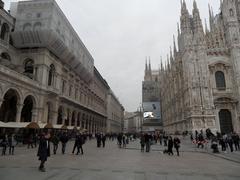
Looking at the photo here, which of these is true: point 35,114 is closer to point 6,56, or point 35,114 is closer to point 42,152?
point 6,56

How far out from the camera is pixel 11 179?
20.6 feet

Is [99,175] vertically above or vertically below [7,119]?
below

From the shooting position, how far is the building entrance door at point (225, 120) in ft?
113

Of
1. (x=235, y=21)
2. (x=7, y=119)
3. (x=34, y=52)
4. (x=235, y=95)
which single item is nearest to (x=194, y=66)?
(x=235, y=95)

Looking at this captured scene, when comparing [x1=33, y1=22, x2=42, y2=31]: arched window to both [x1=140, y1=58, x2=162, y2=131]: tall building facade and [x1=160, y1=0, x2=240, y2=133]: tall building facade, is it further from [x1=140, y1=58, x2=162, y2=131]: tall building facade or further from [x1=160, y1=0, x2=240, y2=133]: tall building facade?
[x1=140, y1=58, x2=162, y2=131]: tall building facade

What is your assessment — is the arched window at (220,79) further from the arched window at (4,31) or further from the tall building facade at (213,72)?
the arched window at (4,31)

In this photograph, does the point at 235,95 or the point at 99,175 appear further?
the point at 235,95

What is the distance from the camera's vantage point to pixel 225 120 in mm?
35031

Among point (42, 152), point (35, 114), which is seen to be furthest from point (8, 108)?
point (42, 152)

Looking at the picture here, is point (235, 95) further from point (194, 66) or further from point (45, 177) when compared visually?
point (45, 177)

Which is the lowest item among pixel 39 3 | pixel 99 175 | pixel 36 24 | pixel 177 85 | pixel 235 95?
pixel 99 175

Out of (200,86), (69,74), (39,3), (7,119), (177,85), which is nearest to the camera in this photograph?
(7,119)

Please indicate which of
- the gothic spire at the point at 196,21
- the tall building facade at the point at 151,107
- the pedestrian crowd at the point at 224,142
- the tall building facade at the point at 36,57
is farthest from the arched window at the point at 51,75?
the tall building facade at the point at 151,107

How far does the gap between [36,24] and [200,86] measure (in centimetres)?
2809
